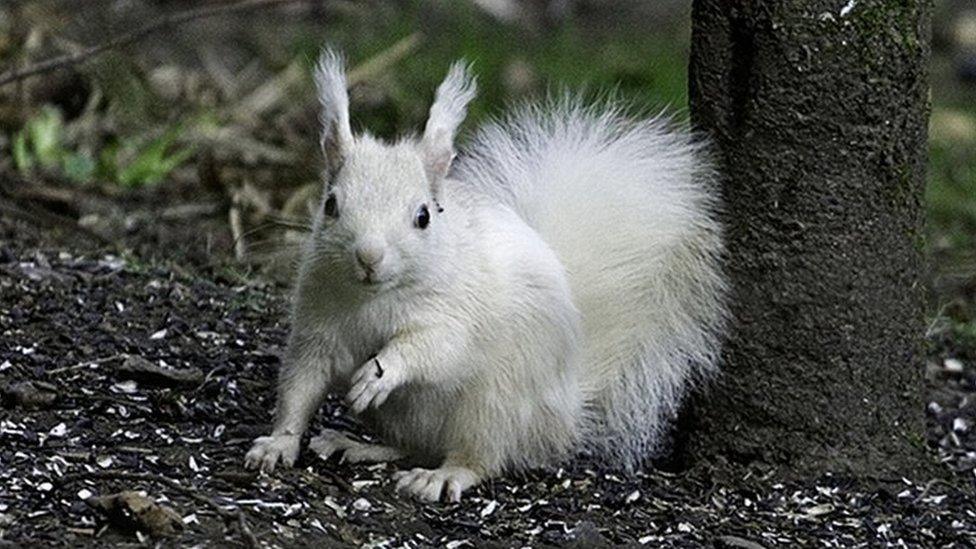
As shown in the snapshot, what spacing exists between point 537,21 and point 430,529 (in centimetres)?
718

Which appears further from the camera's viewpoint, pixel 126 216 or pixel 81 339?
pixel 126 216

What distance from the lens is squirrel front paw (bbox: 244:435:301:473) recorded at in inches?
142

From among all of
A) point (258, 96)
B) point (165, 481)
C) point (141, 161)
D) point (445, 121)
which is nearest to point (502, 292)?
point (445, 121)

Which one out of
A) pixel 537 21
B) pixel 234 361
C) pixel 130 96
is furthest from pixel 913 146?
pixel 537 21

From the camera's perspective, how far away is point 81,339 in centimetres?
434

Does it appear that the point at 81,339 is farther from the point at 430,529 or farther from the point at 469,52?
the point at 469,52

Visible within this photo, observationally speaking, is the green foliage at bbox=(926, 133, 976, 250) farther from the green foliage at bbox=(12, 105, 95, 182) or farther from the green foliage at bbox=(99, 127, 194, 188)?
the green foliage at bbox=(12, 105, 95, 182)

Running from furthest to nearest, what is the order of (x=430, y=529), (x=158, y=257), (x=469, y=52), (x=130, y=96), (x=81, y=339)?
(x=469, y=52) < (x=130, y=96) < (x=158, y=257) < (x=81, y=339) < (x=430, y=529)

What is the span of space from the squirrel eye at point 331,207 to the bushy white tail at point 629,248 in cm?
61

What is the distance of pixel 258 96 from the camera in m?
7.84

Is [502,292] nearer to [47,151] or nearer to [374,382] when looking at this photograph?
[374,382]

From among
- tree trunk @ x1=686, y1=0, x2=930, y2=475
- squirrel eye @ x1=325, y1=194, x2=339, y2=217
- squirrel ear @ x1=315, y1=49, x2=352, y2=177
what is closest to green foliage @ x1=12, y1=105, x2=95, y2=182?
squirrel ear @ x1=315, y1=49, x2=352, y2=177

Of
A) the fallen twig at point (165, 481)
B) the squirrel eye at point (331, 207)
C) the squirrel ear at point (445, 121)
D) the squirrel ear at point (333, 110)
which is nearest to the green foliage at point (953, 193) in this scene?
the squirrel ear at point (445, 121)

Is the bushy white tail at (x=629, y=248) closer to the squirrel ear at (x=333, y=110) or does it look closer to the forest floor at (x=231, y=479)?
the forest floor at (x=231, y=479)
